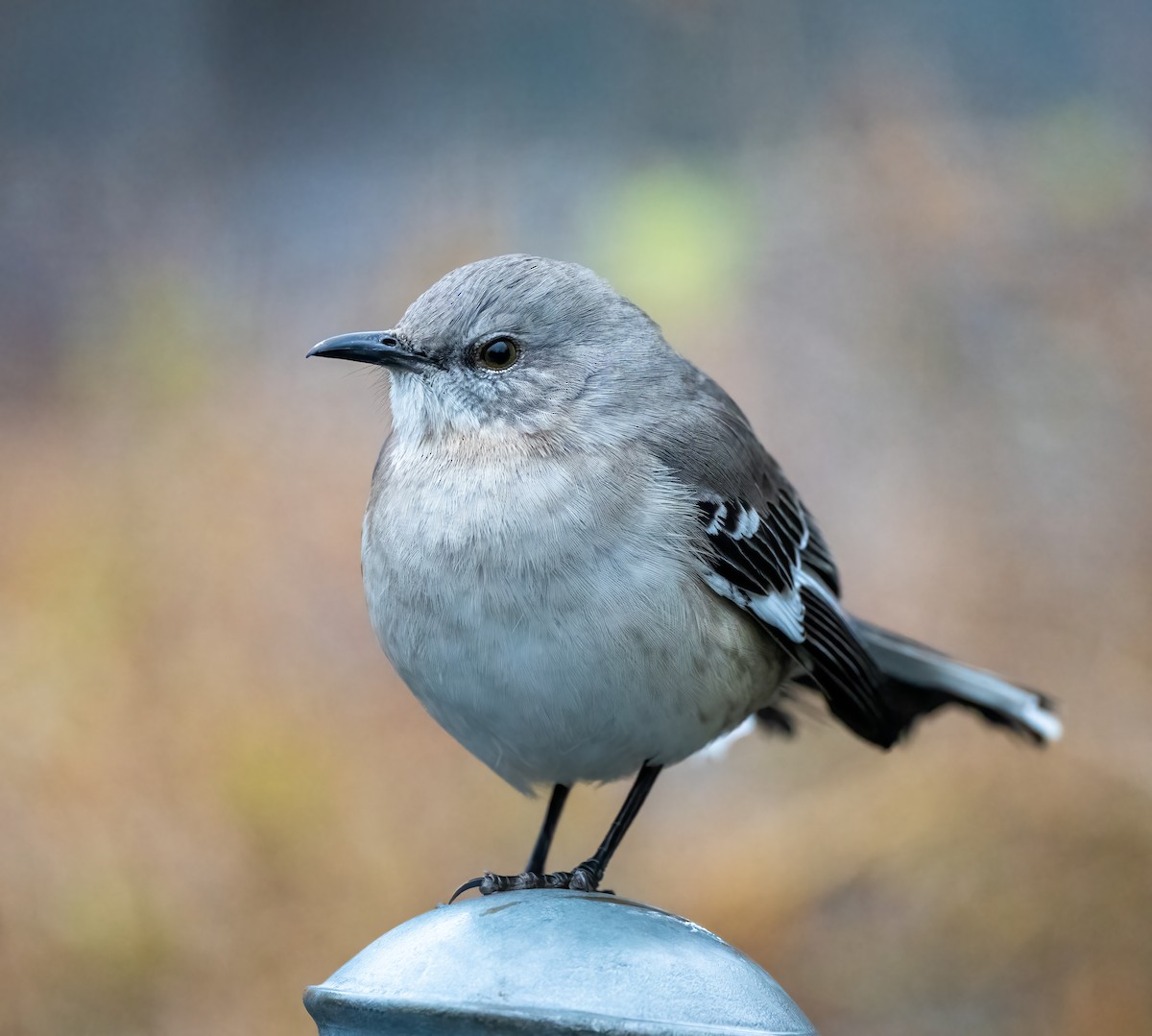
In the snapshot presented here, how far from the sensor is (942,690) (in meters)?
3.69

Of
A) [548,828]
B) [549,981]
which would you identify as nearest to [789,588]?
[548,828]

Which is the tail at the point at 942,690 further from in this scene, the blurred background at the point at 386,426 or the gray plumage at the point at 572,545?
the blurred background at the point at 386,426

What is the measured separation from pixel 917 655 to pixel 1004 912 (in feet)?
7.60

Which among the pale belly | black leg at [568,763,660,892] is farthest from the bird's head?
black leg at [568,763,660,892]

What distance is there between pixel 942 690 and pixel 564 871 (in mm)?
1150

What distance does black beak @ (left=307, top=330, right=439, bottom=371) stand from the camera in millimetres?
2918

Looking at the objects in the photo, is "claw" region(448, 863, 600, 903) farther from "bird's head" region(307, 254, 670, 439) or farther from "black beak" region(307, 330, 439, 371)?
"black beak" region(307, 330, 439, 371)

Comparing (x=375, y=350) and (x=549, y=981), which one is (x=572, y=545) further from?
(x=549, y=981)

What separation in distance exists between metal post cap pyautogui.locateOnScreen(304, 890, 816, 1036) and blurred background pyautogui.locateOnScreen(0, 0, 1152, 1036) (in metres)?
3.52

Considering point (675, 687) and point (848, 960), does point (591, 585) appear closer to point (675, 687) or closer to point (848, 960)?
point (675, 687)

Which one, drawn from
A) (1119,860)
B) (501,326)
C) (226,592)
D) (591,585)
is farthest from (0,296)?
(1119,860)

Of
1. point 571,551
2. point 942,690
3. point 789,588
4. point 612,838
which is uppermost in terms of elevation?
point 571,551

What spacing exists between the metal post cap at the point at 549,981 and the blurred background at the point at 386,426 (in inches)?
139

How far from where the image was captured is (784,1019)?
6.50 feet
